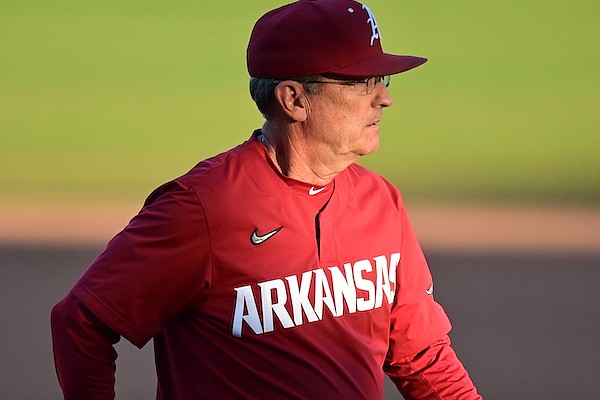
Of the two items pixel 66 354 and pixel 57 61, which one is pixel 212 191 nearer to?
pixel 66 354

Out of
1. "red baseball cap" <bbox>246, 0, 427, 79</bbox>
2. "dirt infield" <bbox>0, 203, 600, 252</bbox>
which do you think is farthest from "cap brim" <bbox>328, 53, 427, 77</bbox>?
"dirt infield" <bbox>0, 203, 600, 252</bbox>

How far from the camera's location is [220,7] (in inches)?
245

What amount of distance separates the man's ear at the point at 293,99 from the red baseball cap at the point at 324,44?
2 cm

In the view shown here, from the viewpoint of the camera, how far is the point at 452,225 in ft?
18.7

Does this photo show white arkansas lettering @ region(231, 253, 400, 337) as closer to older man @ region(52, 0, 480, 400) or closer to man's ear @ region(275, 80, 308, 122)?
older man @ region(52, 0, 480, 400)

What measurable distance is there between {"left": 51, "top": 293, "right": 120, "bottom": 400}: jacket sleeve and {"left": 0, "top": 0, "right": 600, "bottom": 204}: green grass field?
3976mm

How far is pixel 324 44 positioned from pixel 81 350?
723 mm

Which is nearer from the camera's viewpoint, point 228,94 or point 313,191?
point 313,191

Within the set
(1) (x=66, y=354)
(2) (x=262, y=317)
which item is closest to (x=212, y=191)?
(2) (x=262, y=317)

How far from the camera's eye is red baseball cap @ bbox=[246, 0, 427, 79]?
209 centimetres

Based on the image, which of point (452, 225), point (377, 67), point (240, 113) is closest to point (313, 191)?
point (377, 67)


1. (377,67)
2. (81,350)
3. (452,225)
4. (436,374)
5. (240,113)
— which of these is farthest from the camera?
(240,113)

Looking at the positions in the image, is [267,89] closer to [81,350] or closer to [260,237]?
[260,237]

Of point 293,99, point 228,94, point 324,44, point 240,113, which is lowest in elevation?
point 240,113
